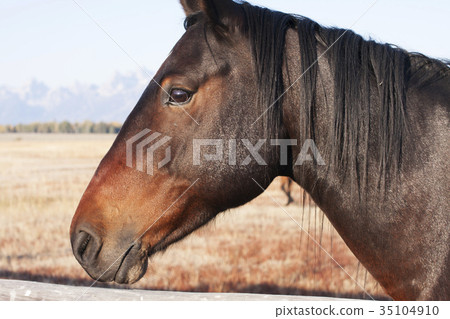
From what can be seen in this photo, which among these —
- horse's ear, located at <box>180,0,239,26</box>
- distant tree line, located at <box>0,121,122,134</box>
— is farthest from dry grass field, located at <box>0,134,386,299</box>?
distant tree line, located at <box>0,121,122,134</box>

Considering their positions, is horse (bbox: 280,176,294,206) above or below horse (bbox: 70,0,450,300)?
below

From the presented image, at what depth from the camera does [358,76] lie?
2119 mm

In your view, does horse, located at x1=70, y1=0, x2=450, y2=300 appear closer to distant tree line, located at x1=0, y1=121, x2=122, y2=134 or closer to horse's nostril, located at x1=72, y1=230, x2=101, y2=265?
horse's nostril, located at x1=72, y1=230, x2=101, y2=265

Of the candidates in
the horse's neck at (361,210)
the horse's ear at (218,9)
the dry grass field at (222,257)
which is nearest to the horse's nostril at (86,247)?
the dry grass field at (222,257)

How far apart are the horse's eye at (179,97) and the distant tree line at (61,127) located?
77.9 meters

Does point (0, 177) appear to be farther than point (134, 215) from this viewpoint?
Yes

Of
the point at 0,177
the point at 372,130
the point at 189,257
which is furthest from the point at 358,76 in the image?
the point at 0,177

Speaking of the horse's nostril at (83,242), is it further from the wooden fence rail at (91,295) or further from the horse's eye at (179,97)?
the wooden fence rail at (91,295)

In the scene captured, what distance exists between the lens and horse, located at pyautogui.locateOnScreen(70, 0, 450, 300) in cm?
205

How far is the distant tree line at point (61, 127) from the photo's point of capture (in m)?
79.5

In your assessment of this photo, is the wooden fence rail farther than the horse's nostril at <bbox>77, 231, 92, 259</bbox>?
Yes

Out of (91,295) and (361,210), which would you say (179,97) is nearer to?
(361,210)

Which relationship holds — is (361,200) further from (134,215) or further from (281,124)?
(134,215)

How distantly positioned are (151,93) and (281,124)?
717mm
